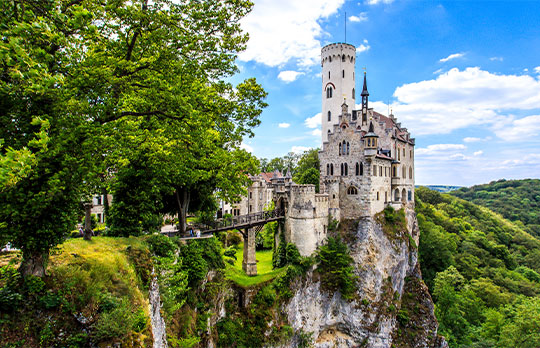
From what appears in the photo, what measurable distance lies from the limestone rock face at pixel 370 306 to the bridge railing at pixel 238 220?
7.25 metres

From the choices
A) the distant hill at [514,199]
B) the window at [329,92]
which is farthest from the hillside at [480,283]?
the distant hill at [514,199]

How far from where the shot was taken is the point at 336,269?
31250 millimetres

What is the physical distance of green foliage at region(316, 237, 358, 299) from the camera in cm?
3098

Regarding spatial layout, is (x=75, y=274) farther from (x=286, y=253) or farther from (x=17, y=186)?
(x=286, y=253)

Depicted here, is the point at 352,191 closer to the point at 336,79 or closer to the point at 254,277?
the point at 254,277

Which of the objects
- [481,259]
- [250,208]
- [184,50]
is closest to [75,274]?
[184,50]

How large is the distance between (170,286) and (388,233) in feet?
90.5

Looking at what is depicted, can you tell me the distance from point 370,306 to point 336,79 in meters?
30.4

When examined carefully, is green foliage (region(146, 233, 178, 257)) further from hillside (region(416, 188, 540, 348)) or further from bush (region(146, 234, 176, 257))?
hillside (region(416, 188, 540, 348))

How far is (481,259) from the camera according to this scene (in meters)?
61.3


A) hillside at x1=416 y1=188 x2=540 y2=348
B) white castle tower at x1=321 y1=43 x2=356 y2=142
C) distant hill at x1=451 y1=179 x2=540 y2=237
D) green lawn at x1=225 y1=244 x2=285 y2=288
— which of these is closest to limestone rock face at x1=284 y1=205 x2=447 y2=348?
green lawn at x1=225 y1=244 x2=285 y2=288

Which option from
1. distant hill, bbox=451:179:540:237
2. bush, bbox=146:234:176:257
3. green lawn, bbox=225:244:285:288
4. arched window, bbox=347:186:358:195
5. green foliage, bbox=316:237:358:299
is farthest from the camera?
distant hill, bbox=451:179:540:237

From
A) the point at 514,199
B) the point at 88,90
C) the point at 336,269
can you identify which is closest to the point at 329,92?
the point at 336,269

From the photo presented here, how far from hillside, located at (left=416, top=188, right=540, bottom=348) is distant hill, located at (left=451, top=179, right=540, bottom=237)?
43.4m
